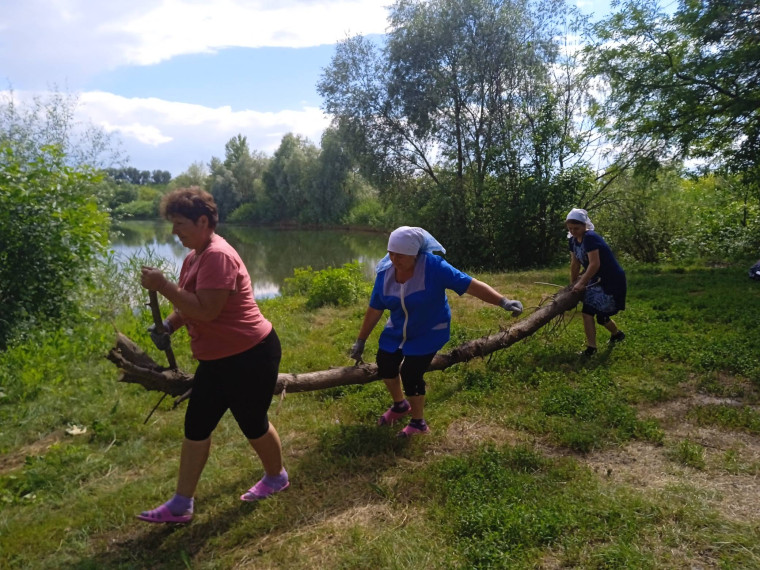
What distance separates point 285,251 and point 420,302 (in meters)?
22.8

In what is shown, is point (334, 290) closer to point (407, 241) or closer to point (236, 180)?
point (407, 241)

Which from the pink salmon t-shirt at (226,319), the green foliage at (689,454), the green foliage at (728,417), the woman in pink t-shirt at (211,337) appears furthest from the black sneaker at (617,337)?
the pink salmon t-shirt at (226,319)

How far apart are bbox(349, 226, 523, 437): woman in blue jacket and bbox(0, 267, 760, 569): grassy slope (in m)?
0.52

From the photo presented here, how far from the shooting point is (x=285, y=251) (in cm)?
2600

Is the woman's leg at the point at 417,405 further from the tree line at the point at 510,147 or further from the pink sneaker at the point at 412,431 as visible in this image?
the tree line at the point at 510,147

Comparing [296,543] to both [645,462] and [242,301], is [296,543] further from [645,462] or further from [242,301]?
[645,462]

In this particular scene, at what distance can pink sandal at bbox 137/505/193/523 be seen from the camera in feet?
9.91

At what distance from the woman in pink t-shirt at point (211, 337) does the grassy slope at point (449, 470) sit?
0.44 m

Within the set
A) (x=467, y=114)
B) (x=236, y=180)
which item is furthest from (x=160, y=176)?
(x=467, y=114)

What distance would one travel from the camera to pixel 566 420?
413cm

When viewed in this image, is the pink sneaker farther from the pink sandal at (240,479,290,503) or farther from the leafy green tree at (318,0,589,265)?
the leafy green tree at (318,0,589,265)

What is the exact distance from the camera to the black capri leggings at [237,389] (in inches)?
115

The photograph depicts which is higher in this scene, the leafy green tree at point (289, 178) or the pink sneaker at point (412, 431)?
the leafy green tree at point (289, 178)

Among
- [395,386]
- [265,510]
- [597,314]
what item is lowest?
[265,510]
